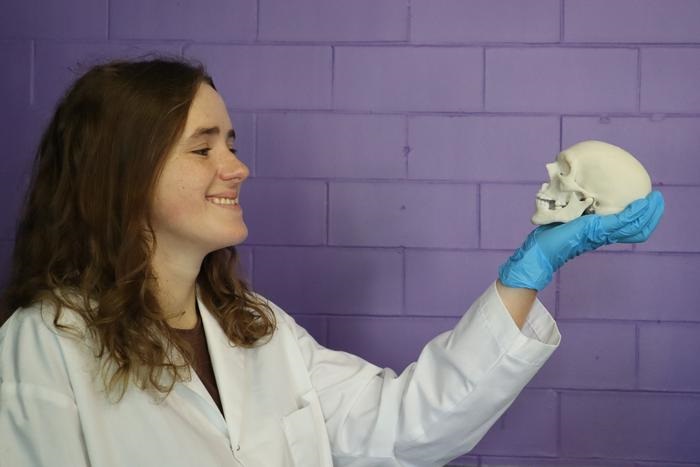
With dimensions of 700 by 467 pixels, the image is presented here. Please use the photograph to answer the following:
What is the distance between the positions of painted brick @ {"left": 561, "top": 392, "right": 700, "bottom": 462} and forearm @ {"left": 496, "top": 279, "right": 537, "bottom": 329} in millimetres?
614

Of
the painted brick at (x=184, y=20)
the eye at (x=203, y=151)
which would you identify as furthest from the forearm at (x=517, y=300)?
the painted brick at (x=184, y=20)

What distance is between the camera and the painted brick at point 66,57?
1974 mm

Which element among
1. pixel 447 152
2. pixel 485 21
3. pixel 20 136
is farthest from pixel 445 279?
pixel 20 136

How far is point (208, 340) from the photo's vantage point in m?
1.48

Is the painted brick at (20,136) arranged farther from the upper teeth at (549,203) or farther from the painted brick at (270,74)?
the upper teeth at (549,203)

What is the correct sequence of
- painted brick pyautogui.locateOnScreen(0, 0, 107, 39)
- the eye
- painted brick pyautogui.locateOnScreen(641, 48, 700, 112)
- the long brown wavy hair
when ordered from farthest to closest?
painted brick pyautogui.locateOnScreen(0, 0, 107, 39) → painted brick pyautogui.locateOnScreen(641, 48, 700, 112) → the eye → the long brown wavy hair

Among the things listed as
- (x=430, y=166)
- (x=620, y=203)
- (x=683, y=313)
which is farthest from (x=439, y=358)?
(x=683, y=313)

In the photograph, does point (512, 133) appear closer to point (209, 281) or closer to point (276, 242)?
point (276, 242)

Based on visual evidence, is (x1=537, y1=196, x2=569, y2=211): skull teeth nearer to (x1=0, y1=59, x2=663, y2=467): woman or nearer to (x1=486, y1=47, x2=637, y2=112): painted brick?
(x1=0, y1=59, x2=663, y2=467): woman

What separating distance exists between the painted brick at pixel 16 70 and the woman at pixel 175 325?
58cm

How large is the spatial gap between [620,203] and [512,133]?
0.55 m

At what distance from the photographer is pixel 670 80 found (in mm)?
1882

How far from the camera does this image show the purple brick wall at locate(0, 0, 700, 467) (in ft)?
6.21

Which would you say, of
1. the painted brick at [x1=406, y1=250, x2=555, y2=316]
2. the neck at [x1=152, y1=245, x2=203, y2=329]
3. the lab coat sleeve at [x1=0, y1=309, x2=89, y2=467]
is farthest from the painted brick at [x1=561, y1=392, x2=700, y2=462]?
the lab coat sleeve at [x1=0, y1=309, x2=89, y2=467]
